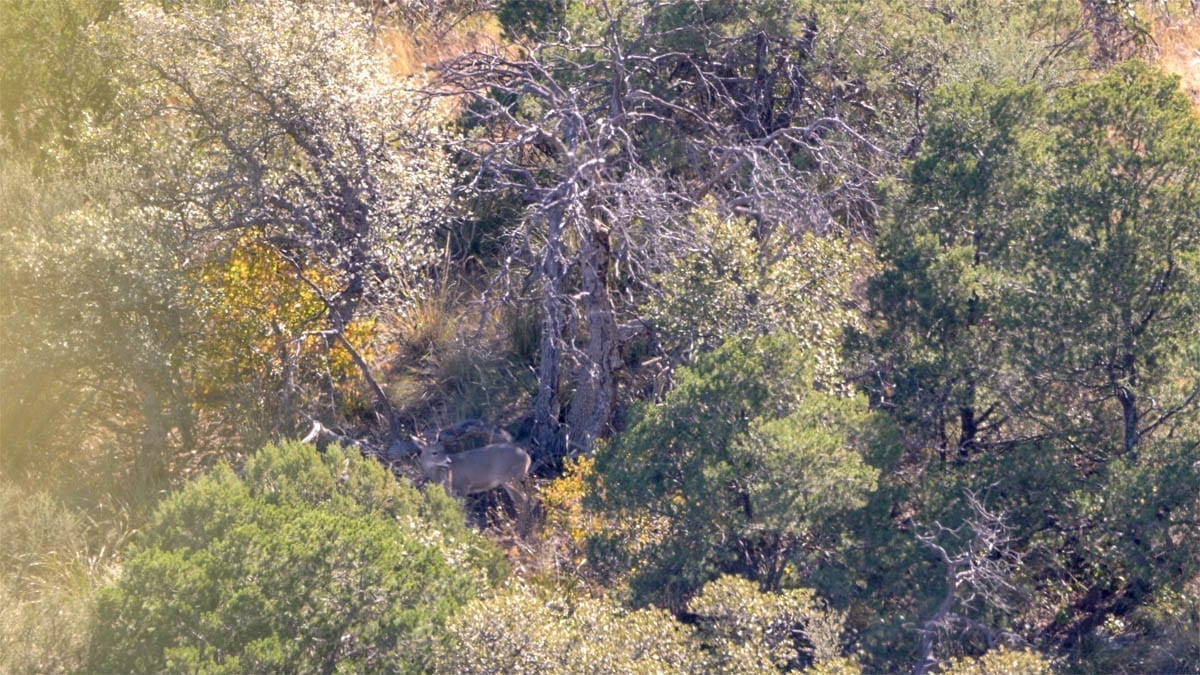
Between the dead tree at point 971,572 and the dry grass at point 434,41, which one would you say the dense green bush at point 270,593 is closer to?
the dead tree at point 971,572

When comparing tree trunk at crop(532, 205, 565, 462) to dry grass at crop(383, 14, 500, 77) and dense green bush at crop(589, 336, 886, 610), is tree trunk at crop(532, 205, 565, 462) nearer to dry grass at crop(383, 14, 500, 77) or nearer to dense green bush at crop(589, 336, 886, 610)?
dense green bush at crop(589, 336, 886, 610)

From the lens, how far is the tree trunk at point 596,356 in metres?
9.16

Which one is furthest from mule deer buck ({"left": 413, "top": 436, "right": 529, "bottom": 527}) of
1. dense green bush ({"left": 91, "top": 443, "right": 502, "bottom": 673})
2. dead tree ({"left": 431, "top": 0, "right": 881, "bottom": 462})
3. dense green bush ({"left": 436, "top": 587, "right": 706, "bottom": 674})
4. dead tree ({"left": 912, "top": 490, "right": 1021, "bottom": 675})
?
dead tree ({"left": 912, "top": 490, "right": 1021, "bottom": 675})

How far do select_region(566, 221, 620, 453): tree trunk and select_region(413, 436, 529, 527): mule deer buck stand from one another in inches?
23.0

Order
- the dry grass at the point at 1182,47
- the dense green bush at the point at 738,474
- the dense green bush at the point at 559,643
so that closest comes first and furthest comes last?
the dense green bush at the point at 559,643, the dense green bush at the point at 738,474, the dry grass at the point at 1182,47

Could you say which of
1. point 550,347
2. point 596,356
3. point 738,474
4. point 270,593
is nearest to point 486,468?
point 550,347

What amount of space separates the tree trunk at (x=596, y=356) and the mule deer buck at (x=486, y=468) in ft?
1.92

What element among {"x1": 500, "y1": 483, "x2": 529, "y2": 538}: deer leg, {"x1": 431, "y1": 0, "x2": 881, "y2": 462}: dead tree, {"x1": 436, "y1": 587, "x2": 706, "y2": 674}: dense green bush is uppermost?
{"x1": 431, "y1": 0, "x2": 881, "y2": 462}: dead tree

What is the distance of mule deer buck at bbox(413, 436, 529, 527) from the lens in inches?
353

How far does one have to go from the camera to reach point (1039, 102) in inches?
307

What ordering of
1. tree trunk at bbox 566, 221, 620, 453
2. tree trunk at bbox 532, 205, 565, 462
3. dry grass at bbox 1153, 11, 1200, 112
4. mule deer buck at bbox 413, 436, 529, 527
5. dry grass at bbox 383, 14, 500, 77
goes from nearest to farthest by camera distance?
tree trunk at bbox 532, 205, 565, 462 < mule deer buck at bbox 413, 436, 529, 527 < tree trunk at bbox 566, 221, 620, 453 < dry grass at bbox 1153, 11, 1200, 112 < dry grass at bbox 383, 14, 500, 77

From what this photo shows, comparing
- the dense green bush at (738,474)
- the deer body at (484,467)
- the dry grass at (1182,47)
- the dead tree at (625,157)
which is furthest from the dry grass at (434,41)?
the dense green bush at (738,474)

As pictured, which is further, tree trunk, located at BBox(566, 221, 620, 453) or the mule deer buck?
tree trunk, located at BBox(566, 221, 620, 453)

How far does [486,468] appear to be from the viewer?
355 inches
